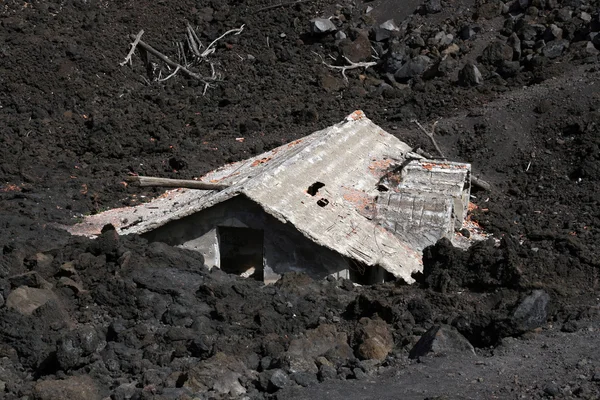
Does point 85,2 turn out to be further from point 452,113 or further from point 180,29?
point 452,113

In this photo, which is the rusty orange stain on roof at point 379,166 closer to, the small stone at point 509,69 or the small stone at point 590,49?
the small stone at point 509,69

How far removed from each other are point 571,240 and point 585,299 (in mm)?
3093

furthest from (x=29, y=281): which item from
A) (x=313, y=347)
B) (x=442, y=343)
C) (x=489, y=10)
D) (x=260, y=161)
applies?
(x=489, y=10)

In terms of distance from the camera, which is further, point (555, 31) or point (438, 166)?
point (555, 31)

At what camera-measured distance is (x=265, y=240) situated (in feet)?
46.6

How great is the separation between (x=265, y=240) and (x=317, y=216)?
2.78 ft

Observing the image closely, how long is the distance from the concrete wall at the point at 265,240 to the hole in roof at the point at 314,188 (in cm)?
124

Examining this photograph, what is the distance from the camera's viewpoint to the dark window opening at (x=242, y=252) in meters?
15.1

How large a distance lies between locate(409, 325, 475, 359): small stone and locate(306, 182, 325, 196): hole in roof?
514 cm

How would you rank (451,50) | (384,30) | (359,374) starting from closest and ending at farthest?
(359,374), (451,50), (384,30)

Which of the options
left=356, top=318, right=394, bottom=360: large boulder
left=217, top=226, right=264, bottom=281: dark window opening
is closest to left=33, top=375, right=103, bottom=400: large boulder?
left=356, top=318, right=394, bottom=360: large boulder

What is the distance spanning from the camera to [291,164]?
15508 mm

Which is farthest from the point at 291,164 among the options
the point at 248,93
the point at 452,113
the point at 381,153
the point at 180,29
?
the point at 180,29

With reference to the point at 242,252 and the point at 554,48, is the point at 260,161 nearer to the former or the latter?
the point at 242,252
